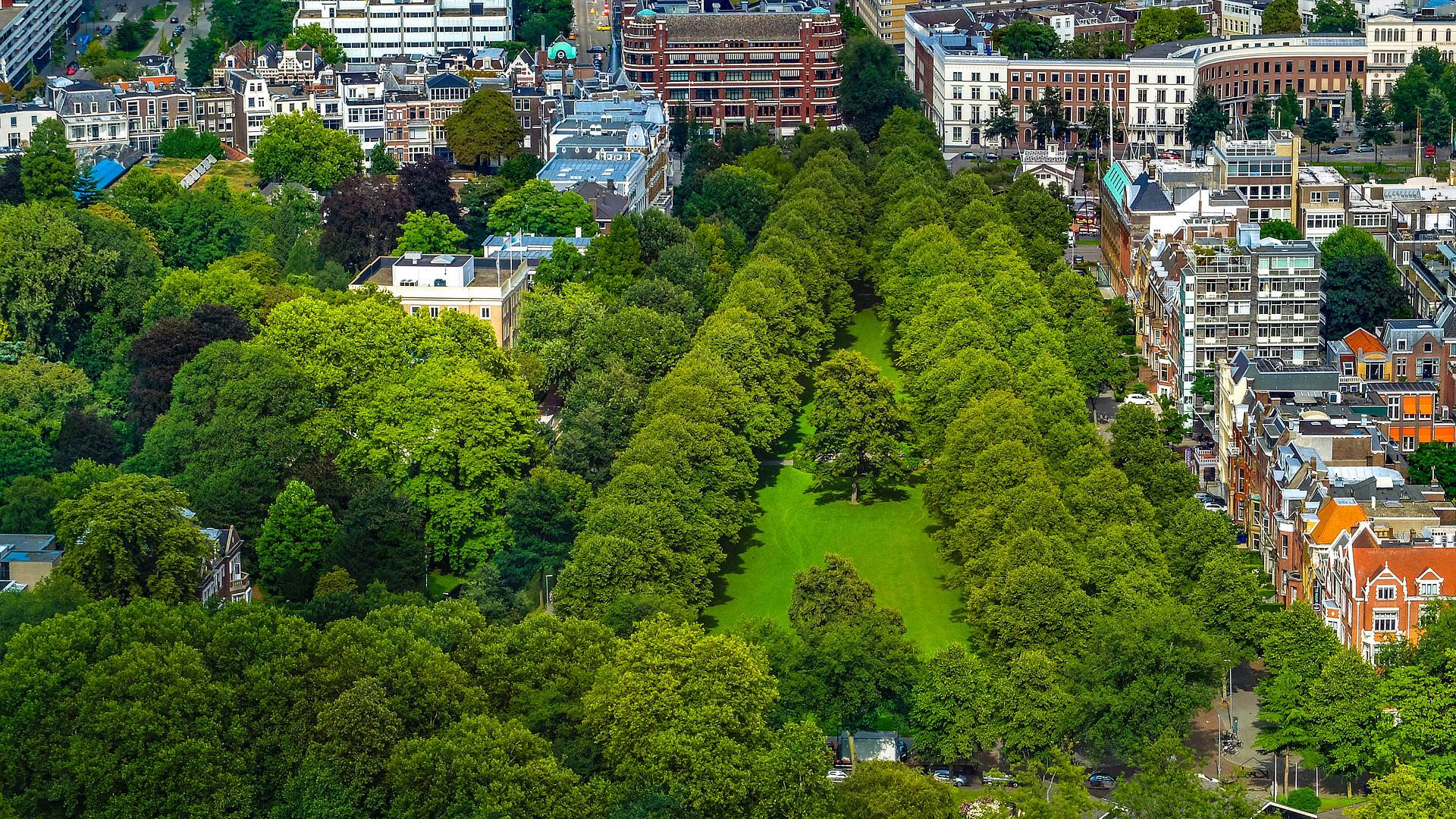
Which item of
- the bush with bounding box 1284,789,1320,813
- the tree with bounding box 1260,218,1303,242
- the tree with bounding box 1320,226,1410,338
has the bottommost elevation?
the bush with bounding box 1284,789,1320,813

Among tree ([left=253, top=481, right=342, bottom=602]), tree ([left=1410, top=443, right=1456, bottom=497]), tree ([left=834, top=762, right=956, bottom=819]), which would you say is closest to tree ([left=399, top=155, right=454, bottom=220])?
tree ([left=253, top=481, right=342, bottom=602])

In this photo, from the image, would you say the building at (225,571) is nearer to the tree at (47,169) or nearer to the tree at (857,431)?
the tree at (857,431)

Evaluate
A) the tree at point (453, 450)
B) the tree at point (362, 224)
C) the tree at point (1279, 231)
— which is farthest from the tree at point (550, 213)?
the tree at point (453, 450)

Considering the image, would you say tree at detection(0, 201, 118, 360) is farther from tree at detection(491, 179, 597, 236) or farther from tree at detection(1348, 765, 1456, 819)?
tree at detection(1348, 765, 1456, 819)

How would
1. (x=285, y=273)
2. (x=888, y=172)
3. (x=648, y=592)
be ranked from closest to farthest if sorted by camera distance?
1. (x=648, y=592)
2. (x=285, y=273)
3. (x=888, y=172)

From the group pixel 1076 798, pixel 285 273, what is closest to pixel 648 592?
pixel 1076 798

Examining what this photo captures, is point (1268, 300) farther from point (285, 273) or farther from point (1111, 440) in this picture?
point (285, 273)

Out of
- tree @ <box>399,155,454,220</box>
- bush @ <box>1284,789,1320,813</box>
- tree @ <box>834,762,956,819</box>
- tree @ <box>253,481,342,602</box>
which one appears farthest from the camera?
tree @ <box>399,155,454,220</box>
